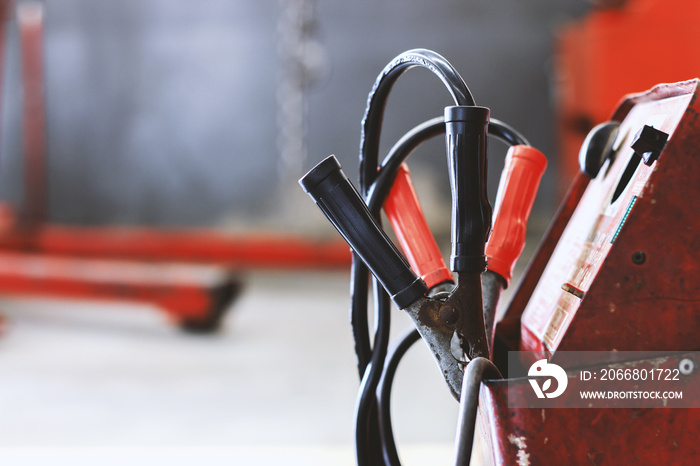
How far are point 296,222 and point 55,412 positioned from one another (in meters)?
2.79

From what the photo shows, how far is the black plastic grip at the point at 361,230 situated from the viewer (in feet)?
1.30

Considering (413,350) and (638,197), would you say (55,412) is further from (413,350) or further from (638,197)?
(638,197)

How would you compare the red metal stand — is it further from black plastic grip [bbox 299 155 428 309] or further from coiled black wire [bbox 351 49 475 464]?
black plastic grip [bbox 299 155 428 309]

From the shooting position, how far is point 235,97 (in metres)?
4.25

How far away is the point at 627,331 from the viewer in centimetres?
41

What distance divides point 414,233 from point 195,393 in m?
1.25

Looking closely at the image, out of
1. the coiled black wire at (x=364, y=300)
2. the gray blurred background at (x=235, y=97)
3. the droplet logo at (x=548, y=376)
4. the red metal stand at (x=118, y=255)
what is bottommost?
the droplet logo at (x=548, y=376)

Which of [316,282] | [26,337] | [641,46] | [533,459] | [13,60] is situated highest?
[13,60]

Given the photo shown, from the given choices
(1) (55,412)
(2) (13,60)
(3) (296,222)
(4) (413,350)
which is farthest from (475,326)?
(2) (13,60)

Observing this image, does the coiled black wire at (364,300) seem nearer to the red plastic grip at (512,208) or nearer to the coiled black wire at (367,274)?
the coiled black wire at (367,274)

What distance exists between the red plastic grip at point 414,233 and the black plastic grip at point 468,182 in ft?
0.24

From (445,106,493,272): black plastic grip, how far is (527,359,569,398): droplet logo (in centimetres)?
8

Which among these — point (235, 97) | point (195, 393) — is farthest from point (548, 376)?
point (235, 97)

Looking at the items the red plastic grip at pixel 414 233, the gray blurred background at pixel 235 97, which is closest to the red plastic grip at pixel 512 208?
the red plastic grip at pixel 414 233
